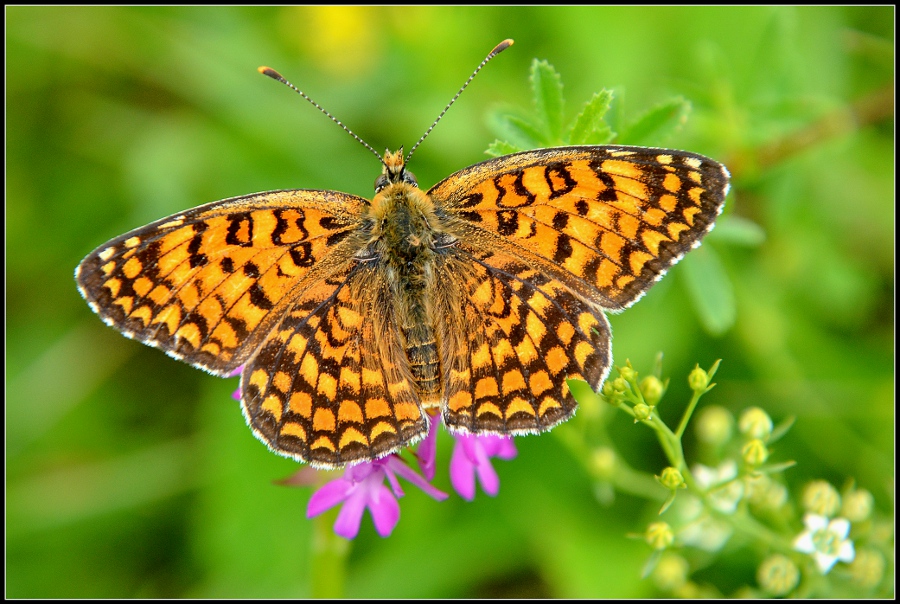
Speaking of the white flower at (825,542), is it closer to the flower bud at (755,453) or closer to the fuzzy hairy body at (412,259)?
the flower bud at (755,453)

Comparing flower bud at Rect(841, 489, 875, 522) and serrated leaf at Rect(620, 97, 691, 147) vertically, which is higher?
serrated leaf at Rect(620, 97, 691, 147)

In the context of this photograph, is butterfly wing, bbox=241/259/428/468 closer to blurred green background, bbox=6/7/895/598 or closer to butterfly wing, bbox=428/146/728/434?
butterfly wing, bbox=428/146/728/434

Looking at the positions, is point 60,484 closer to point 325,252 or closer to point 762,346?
point 325,252

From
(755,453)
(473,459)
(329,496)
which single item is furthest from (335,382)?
(755,453)

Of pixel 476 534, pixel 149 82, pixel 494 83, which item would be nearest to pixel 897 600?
pixel 476 534

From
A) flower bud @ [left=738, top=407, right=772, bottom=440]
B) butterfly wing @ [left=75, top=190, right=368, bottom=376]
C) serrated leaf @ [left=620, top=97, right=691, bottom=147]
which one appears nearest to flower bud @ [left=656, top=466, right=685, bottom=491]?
flower bud @ [left=738, top=407, right=772, bottom=440]

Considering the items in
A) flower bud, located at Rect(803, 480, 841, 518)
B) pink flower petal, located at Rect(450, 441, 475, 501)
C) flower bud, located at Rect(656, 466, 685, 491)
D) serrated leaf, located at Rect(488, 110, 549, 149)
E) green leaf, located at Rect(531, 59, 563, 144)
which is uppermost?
green leaf, located at Rect(531, 59, 563, 144)

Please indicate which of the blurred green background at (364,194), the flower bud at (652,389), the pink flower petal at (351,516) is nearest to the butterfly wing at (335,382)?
the pink flower petal at (351,516)
